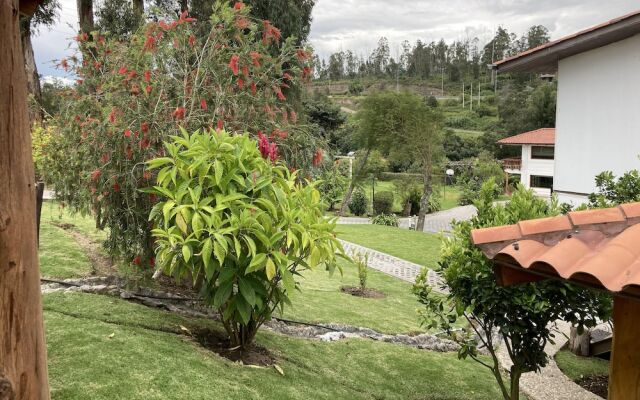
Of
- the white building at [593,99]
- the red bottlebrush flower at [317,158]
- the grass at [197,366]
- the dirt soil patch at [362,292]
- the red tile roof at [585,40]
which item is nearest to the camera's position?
the grass at [197,366]

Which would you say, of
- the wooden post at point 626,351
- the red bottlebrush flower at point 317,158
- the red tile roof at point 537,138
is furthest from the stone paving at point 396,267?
the red tile roof at point 537,138

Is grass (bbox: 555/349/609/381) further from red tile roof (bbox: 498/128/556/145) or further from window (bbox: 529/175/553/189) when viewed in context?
window (bbox: 529/175/553/189)

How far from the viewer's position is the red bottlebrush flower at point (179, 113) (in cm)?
471

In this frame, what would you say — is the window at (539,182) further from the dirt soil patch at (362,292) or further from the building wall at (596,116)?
the building wall at (596,116)

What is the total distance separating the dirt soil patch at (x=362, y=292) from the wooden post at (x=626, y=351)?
7181 millimetres

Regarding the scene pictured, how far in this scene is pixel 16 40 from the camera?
1.78 m

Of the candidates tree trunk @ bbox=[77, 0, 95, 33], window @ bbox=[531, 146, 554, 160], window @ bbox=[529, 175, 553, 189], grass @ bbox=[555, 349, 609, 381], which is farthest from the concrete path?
window @ bbox=[529, 175, 553, 189]

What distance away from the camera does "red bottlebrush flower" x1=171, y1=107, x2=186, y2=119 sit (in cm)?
471

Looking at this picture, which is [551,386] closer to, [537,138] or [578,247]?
[578,247]

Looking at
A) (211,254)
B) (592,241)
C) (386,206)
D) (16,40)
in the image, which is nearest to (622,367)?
(592,241)

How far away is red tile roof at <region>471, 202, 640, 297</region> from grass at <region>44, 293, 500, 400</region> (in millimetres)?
2059

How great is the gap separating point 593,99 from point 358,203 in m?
22.3

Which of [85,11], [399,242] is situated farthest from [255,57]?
[399,242]

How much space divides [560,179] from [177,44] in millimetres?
6179
